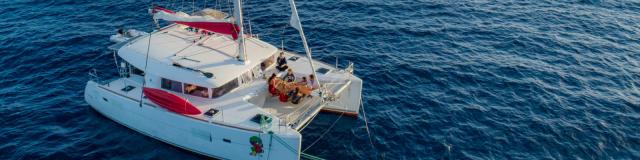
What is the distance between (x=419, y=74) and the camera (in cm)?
3422

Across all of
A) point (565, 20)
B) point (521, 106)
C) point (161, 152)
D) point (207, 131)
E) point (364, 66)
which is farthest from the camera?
point (565, 20)

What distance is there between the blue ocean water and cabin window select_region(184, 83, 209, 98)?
297 cm

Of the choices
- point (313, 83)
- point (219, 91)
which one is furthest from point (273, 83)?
point (219, 91)

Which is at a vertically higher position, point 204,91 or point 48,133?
point 204,91

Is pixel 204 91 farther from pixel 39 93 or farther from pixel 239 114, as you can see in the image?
pixel 39 93

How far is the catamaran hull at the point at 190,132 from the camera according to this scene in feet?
77.6

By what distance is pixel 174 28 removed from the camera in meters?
30.7

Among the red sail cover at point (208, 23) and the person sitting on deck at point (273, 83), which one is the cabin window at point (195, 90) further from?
the person sitting on deck at point (273, 83)

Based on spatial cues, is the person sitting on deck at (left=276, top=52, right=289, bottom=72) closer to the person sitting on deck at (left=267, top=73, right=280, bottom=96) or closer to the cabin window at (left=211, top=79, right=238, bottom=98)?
the person sitting on deck at (left=267, top=73, right=280, bottom=96)

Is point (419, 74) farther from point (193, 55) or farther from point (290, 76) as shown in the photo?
point (193, 55)

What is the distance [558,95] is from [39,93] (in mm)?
31067

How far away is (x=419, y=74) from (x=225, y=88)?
13627 millimetres

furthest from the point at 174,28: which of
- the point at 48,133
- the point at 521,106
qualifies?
the point at 521,106

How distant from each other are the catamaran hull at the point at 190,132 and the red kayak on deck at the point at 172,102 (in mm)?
350
